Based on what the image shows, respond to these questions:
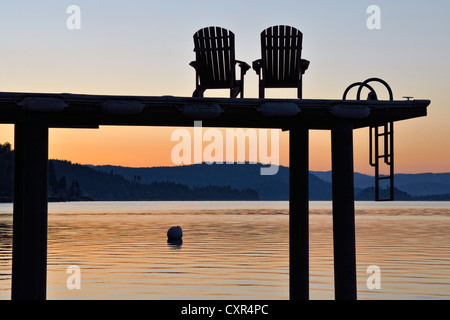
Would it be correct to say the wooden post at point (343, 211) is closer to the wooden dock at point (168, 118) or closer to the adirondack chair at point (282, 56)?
the wooden dock at point (168, 118)

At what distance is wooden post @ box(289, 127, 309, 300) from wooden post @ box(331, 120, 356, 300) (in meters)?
2.50

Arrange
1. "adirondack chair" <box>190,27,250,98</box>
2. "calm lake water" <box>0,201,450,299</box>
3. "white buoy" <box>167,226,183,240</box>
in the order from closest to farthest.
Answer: "adirondack chair" <box>190,27,250,98</box> → "calm lake water" <box>0,201,450,299</box> → "white buoy" <box>167,226,183,240</box>

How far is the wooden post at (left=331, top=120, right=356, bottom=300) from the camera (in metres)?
11.3

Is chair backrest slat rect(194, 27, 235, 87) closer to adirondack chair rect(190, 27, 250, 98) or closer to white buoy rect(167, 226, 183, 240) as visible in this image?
adirondack chair rect(190, 27, 250, 98)

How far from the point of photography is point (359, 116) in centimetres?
1139

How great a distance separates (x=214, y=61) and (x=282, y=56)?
49.0 inches

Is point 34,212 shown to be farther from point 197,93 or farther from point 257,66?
point 257,66

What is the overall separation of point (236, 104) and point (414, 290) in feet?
65.0

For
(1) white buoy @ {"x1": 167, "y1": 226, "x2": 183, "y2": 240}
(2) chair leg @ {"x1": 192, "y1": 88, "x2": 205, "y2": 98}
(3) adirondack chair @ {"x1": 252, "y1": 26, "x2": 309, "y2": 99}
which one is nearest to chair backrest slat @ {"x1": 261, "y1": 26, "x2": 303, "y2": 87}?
(3) adirondack chair @ {"x1": 252, "y1": 26, "x2": 309, "y2": 99}

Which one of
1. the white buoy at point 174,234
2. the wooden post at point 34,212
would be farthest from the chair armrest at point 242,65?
the white buoy at point 174,234

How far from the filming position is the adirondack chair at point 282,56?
1286 cm

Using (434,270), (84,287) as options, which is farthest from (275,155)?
(434,270)
